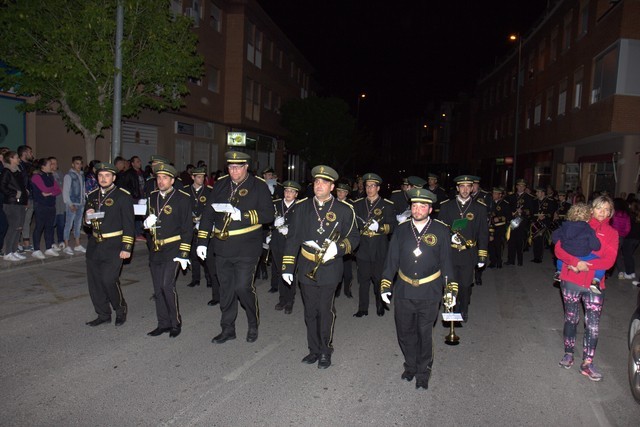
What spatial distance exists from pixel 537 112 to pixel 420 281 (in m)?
30.8

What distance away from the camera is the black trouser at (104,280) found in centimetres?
662

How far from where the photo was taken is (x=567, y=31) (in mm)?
27203

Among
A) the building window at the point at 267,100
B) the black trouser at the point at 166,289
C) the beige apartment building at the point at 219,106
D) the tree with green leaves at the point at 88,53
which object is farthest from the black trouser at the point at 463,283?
the building window at the point at 267,100

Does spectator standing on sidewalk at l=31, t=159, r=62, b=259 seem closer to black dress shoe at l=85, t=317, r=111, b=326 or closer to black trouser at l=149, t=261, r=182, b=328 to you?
black dress shoe at l=85, t=317, r=111, b=326

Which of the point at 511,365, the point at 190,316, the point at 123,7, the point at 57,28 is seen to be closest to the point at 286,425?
the point at 511,365

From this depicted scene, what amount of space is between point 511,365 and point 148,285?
20.9 ft

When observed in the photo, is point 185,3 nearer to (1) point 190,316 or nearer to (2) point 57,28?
(2) point 57,28

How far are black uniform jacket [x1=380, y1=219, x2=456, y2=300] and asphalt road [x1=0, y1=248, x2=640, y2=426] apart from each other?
1.01 m

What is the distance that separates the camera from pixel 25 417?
4293mm

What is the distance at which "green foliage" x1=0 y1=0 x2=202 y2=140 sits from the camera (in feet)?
42.5

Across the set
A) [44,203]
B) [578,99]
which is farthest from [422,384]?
[578,99]

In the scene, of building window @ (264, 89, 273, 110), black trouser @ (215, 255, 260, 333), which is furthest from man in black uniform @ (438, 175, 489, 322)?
building window @ (264, 89, 273, 110)

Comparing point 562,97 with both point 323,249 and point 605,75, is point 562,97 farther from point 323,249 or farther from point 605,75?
point 323,249

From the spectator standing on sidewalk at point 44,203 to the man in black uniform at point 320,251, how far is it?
7297mm
